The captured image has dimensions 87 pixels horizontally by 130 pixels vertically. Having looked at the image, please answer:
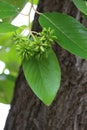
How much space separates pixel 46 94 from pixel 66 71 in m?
0.44

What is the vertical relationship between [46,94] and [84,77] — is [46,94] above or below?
above

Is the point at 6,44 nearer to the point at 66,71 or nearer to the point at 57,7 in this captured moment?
the point at 57,7

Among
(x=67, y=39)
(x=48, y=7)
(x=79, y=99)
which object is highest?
(x=67, y=39)

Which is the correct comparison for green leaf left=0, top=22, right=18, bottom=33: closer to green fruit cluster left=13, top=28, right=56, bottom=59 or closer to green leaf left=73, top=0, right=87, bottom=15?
green fruit cluster left=13, top=28, right=56, bottom=59

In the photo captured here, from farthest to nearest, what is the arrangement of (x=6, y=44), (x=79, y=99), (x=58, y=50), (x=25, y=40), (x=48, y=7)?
(x=6, y=44) < (x=48, y=7) < (x=58, y=50) < (x=79, y=99) < (x=25, y=40)

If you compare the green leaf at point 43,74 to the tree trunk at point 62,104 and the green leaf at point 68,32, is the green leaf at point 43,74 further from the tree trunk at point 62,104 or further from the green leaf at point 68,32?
the tree trunk at point 62,104

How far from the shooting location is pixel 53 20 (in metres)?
0.79

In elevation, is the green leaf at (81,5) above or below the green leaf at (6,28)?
above

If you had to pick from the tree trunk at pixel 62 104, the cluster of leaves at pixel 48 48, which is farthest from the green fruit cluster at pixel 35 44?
the tree trunk at pixel 62 104

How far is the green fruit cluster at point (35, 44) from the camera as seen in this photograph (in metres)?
0.73

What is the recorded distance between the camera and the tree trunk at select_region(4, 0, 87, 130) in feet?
3.69

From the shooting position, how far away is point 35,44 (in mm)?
729

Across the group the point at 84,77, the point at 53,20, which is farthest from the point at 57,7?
the point at 53,20

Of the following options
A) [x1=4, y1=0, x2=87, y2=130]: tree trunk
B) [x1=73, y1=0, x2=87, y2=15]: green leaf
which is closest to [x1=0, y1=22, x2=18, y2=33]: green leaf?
[x1=73, y1=0, x2=87, y2=15]: green leaf
